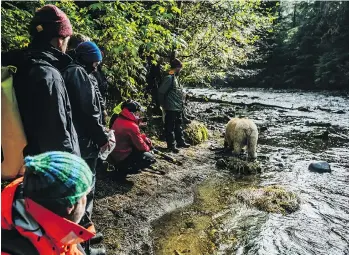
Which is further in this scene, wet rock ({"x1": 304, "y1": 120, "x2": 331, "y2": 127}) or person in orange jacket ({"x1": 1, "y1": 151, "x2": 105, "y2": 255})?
wet rock ({"x1": 304, "y1": 120, "x2": 331, "y2": 127})

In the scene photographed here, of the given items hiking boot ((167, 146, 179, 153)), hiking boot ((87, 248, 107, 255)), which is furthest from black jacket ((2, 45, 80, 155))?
hiking boot ((167, 146, 179, 153))

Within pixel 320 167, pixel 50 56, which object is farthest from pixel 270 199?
pixel 50 56

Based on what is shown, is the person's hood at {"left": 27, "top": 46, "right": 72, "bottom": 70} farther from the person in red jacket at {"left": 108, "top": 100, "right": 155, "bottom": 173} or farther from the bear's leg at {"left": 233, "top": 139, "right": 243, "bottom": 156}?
the bear's leg at {"left": 233, "top": 139, "right": 243, "bottom": 156}

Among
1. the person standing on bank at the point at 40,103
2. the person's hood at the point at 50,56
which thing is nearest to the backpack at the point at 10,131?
A: the person standing on bank at the point at 40,103

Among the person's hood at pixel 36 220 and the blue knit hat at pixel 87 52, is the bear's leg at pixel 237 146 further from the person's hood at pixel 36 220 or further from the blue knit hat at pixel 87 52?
the person's hood at pixel 36 220

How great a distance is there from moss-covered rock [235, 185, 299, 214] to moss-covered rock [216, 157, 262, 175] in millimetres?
1131

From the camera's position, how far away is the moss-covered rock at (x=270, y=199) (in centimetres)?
577

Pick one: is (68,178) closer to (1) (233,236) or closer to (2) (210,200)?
(1) (233,236)

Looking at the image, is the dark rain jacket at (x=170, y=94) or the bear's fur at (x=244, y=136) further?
the bear's fur at (x=244, y=136)

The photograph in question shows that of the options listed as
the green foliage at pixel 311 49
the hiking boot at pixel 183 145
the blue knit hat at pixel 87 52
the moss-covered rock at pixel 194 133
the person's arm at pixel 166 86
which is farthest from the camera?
the green foliage at pixel 311 49

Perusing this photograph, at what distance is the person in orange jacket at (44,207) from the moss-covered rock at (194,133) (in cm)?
770

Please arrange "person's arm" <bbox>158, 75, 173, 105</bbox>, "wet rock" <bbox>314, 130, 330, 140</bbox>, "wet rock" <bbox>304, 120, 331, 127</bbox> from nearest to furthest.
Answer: "person's arm" <bbox>158, 75, 173, 105</bbox>, "wet rock" <bbox>314, 130, 330, 140</bbox>, "wet rock" <bbox>304, 120, 331, 127</bbox>

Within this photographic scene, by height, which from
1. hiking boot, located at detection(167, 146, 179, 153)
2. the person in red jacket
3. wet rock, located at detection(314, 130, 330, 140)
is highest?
the person in red jacket

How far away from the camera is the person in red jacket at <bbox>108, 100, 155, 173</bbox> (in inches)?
219
